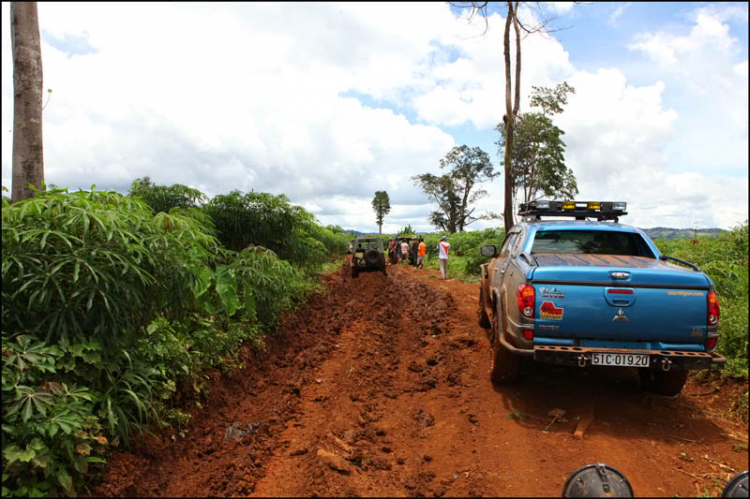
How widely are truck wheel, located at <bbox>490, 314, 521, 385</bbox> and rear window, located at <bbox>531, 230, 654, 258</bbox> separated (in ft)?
4.30

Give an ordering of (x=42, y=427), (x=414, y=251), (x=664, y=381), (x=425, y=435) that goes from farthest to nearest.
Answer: (x=414, y=251)
(x=664, y=381)
(x=425, y=435)
(x=42, y=427)

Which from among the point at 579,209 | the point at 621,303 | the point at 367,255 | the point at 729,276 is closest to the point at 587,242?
the point at 579,209

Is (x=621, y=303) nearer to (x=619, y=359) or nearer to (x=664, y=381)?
(x=619, y=359)

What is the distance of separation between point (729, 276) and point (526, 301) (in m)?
5.11

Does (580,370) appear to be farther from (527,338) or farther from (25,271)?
(25,271)

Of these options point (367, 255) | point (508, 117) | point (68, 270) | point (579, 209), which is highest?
point (508, 117)

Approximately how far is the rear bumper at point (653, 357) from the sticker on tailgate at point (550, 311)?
271mm

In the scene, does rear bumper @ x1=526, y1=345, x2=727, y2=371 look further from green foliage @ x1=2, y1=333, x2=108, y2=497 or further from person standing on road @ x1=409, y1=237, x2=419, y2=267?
person standing on road @ x1=409, y1=237, x2=419, y2=267

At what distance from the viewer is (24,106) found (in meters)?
4.64

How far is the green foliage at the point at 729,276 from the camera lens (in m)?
5.06

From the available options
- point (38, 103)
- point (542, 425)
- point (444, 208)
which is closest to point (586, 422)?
point (542, 425)

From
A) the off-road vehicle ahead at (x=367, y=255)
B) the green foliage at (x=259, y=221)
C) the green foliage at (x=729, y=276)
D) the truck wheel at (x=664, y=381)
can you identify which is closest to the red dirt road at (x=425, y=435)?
the truck wheel at (x=664, y=381)

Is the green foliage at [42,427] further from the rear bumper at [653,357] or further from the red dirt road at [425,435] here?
the rear bumper at [653,357]

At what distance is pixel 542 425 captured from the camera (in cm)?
414
